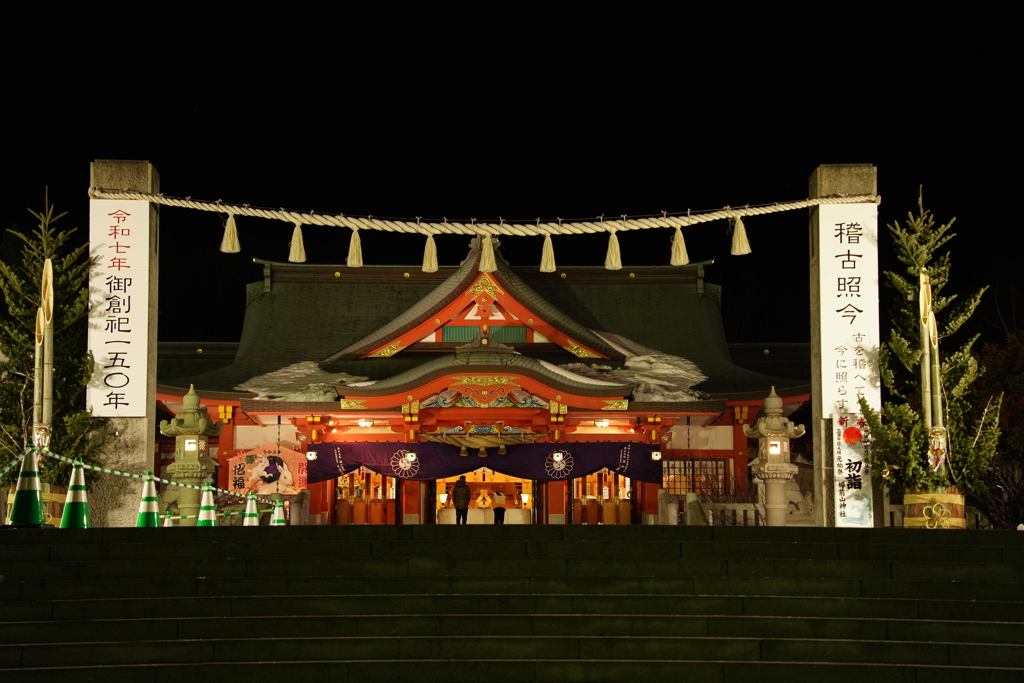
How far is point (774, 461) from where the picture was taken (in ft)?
49.4

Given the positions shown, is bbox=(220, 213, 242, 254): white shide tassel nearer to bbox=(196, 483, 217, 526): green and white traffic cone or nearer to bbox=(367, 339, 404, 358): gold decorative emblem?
bbox=(196, 483, 217, 526): green and white traffic cone

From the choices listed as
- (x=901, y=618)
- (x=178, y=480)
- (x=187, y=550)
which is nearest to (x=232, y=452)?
(x=178, y=480)

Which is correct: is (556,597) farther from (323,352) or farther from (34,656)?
(323,352)

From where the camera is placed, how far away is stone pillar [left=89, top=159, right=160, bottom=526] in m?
14.3

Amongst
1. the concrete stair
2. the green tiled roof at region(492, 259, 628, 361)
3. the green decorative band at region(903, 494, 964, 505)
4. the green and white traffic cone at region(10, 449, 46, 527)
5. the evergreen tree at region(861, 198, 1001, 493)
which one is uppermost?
the green tiled roof at region(492, 259, 628, 361)

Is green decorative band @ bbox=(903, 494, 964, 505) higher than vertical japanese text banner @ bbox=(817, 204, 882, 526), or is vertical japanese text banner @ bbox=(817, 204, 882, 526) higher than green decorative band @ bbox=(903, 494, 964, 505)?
vertical japanese text banner @ bbox=(817, 204, 882, 526)

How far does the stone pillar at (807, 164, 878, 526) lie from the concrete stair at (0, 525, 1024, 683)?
196 inches

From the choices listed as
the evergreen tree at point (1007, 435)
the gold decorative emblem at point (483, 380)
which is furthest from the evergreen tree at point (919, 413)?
the gold decorative emblem at point (483, 380)

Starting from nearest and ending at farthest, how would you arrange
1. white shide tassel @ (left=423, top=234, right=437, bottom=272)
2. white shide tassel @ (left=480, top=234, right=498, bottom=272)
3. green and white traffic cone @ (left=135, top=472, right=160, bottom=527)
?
1. green and white traffic cone @ (left=135, top=472, right=160, bottom=527)
2. white shide tassel @ (left=480, top=234, right=498, bottom=272)
3. white shide tassel @ (left=423, top=234, right=437, bottom=272)

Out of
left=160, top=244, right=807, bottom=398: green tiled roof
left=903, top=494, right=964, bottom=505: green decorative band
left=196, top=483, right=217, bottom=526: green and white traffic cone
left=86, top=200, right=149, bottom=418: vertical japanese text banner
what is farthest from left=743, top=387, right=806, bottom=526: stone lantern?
left=86, top=200, right=149, bottom=418: vertical japanese text banner

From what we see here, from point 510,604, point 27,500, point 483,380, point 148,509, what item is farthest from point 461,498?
point 510,604

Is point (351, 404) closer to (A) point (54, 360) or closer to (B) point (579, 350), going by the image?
(B) point (579, 350)

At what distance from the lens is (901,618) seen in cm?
863

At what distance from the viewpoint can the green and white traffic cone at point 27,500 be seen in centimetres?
1034
